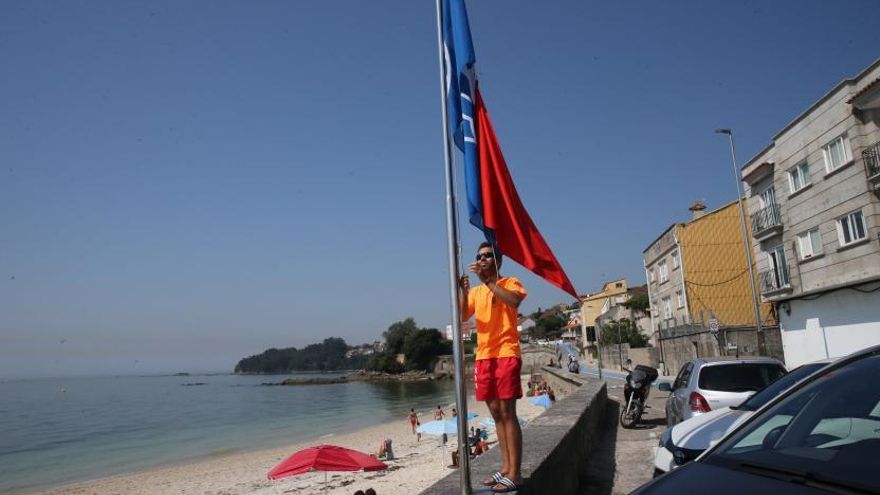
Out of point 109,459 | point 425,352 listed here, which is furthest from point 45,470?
point 425,352

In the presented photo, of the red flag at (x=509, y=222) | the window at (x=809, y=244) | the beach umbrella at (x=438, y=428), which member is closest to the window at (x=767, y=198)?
the window at (x=809, y=244)

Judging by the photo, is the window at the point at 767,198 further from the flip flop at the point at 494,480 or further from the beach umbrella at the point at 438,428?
the flip flop at the point at 494,480

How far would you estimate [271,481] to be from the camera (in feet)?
67.5

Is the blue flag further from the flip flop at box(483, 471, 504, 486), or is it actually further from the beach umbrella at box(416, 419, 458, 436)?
the beach umbrella at box(416, 419, 458, 436)

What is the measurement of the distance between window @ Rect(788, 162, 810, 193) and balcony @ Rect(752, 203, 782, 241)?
3.97ft

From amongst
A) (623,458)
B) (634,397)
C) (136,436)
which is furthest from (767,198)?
(136,436)

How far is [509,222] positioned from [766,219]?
2245cm

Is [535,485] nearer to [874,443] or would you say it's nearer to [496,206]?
[496,206]

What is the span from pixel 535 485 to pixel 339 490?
15150 mm

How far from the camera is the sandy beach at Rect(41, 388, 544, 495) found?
57.7 ft

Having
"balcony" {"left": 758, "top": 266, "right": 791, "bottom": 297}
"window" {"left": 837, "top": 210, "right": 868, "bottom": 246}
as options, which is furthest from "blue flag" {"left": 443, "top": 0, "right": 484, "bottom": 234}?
"balcony" {"left": 758, "top": 266, "right": 791, "bottom": 297}

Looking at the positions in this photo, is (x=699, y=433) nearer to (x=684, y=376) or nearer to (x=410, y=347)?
(x=684, y=376)

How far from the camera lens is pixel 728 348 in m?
25.9

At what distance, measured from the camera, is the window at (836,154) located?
17266mm
